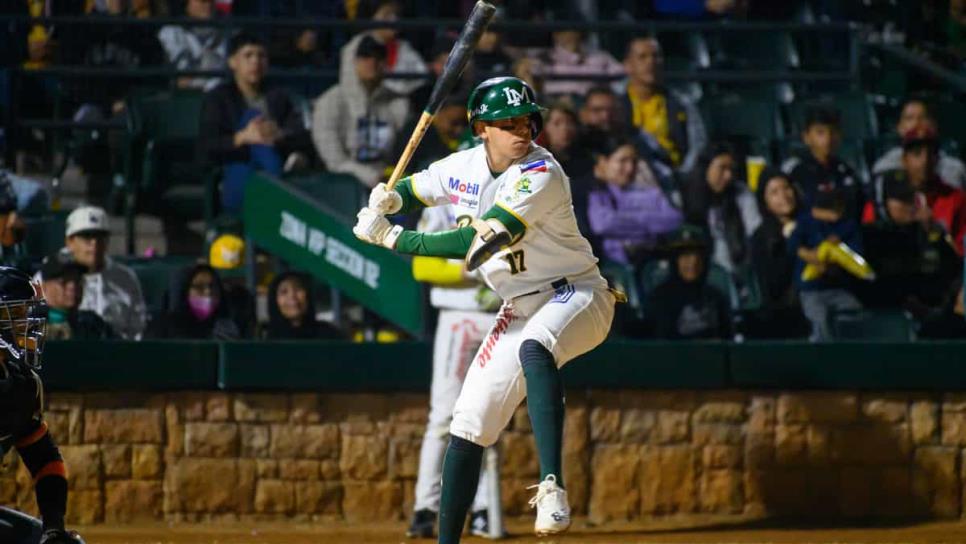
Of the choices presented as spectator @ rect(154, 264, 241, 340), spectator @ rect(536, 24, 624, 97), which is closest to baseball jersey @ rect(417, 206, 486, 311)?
spectator @ rect(154, 264, 241, 340)

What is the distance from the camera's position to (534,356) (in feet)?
18.0

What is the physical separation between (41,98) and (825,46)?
5.35 metres

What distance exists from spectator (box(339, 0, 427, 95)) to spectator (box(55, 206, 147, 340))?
197cm

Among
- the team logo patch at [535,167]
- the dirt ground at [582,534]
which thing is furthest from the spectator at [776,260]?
the team logo patch at [535,167]

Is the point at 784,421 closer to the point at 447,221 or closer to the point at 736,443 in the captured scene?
the point at 736,443

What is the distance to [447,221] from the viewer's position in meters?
7.62

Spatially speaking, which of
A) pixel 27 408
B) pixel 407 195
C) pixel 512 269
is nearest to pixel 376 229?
pixel 407 195

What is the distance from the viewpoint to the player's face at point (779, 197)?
8961 millimetres

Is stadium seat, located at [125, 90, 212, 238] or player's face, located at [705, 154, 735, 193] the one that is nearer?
player's face, located at [705, 154, 735, 193]

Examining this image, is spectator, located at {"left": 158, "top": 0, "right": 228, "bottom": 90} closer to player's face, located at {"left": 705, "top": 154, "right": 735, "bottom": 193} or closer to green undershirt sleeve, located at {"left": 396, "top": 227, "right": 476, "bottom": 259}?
player's face, located at {"left": 705, "top": 154, "right": 735, "bottom": 193}

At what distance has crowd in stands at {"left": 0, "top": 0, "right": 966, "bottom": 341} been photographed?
827 centimetres

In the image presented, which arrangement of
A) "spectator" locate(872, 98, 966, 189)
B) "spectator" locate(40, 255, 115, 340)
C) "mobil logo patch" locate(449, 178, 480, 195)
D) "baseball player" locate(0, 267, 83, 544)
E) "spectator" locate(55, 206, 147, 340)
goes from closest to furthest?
"baseball player" locate(0, 267, 83, 544) → "mobil logo patch" locate(449, 178, 480, 195) → "spectator" locate(40, 255, 115, 340) → "spectator" locate(55, 206, 147, 340) → "spectator" locate(872, 98, 966, 189)

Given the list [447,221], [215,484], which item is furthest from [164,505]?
[447,221]

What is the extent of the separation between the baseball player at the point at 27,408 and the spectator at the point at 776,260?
14.3 feet
